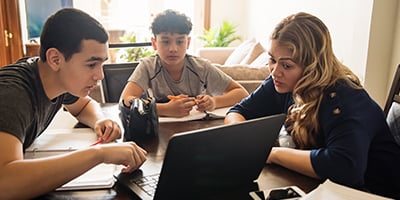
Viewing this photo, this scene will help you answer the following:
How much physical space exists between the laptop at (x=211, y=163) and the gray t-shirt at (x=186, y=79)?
3.34ft

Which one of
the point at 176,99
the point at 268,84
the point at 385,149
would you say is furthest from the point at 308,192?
the point at 176,99

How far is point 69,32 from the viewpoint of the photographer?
1.32m

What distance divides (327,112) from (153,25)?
3.84ft

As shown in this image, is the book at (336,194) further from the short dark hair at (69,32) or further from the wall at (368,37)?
the wall at (368,37)

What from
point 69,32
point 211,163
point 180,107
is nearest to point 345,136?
point 211,163

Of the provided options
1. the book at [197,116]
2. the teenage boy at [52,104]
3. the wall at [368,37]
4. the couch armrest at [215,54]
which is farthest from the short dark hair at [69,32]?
the couch armrest at [215,54]

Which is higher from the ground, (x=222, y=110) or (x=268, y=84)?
(x=268, y=84)

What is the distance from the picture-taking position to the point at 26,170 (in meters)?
0.99

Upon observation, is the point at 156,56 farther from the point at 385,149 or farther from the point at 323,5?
the point at 323,5

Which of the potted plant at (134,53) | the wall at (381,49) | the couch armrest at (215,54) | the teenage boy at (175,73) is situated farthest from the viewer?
the potted plant at (134,53)

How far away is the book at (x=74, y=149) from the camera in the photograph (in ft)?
3.52

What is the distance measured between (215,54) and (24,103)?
12.2ft

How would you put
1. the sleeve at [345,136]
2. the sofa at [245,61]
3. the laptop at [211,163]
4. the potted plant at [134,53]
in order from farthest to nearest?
the potted plant at [134,53], the sofa at [245,61], the sleeve at [345,136], the laptop at [211,163]

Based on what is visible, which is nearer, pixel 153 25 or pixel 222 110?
pixel 222 110
